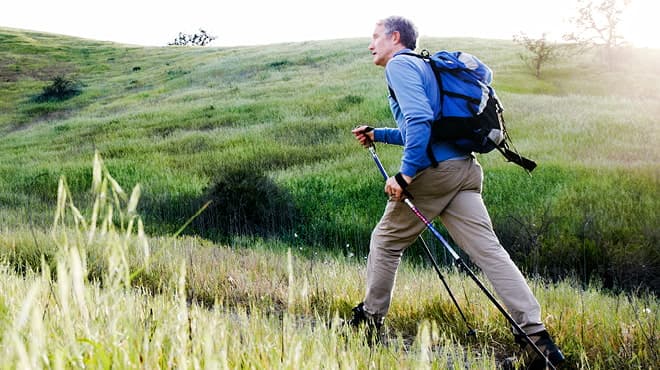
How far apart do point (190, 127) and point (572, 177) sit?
636 inches

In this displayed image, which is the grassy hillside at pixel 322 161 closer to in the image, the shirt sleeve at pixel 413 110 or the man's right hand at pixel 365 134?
the shirt sleeve at pixel 413 110

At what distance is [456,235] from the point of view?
14.3 ft

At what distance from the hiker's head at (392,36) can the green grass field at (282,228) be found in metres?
2.04

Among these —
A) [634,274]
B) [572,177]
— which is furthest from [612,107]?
[634,274]

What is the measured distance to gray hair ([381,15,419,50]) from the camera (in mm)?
4523

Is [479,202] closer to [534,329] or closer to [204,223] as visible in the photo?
[534,329]

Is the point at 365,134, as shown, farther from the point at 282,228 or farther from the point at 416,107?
the point at 282,228

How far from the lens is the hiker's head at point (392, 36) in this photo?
4.52 meters

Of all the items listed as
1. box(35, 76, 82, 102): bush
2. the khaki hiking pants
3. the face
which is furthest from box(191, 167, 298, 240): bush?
box(35, 76, 82, 102): bush

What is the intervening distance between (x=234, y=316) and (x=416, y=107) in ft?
7.82

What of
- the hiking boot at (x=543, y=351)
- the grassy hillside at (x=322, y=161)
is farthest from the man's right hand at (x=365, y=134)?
the grassy hillside at (x=322, y=161)

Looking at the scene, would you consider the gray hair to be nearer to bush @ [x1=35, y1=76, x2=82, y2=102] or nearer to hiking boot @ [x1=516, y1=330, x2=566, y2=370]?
hiking boot @ [x1=516, y1=330, x2=566, y2=370]

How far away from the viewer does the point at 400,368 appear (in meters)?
2.83

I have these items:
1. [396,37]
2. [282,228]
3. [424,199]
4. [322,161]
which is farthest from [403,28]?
[322,161]
